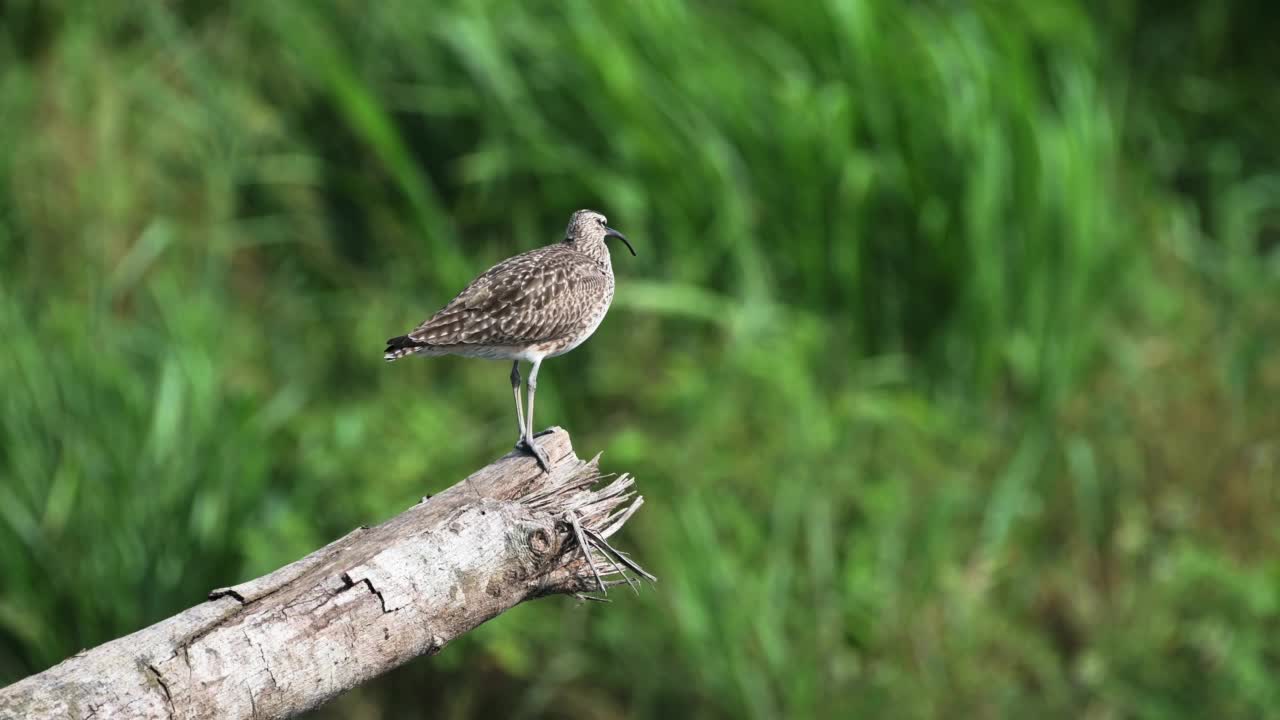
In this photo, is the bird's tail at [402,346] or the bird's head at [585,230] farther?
the bird's head at [585,230]

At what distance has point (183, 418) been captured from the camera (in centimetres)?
811

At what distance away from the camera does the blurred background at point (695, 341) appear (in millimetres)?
7816

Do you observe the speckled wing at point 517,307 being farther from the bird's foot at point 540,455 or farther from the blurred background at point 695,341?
the blurred background at point 695,341

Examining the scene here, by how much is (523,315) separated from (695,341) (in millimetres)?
4644

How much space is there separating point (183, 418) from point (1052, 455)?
498 centimetres

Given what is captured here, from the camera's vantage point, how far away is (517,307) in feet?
14.2

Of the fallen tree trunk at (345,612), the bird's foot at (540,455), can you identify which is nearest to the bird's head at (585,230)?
the bird's foot at (540,455)

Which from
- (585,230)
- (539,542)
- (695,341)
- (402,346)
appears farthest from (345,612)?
(695,341)

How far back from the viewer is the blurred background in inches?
308

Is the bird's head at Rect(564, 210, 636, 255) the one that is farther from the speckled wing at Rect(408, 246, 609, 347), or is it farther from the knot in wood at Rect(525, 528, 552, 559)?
the knot in wood at Rect(525, 528, 552, 559)

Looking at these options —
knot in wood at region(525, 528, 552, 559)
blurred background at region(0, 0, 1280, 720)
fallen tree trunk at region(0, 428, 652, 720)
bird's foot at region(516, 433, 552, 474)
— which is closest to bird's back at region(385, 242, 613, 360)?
bird's foot at region(516, 433, 552, 474)

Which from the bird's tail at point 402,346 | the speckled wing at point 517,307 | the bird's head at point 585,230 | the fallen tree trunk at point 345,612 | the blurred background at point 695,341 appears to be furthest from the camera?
the blurred background at point 695,341

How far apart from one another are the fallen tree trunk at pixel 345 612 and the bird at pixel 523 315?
0.36 m

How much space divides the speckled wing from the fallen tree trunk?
0.43 metres
